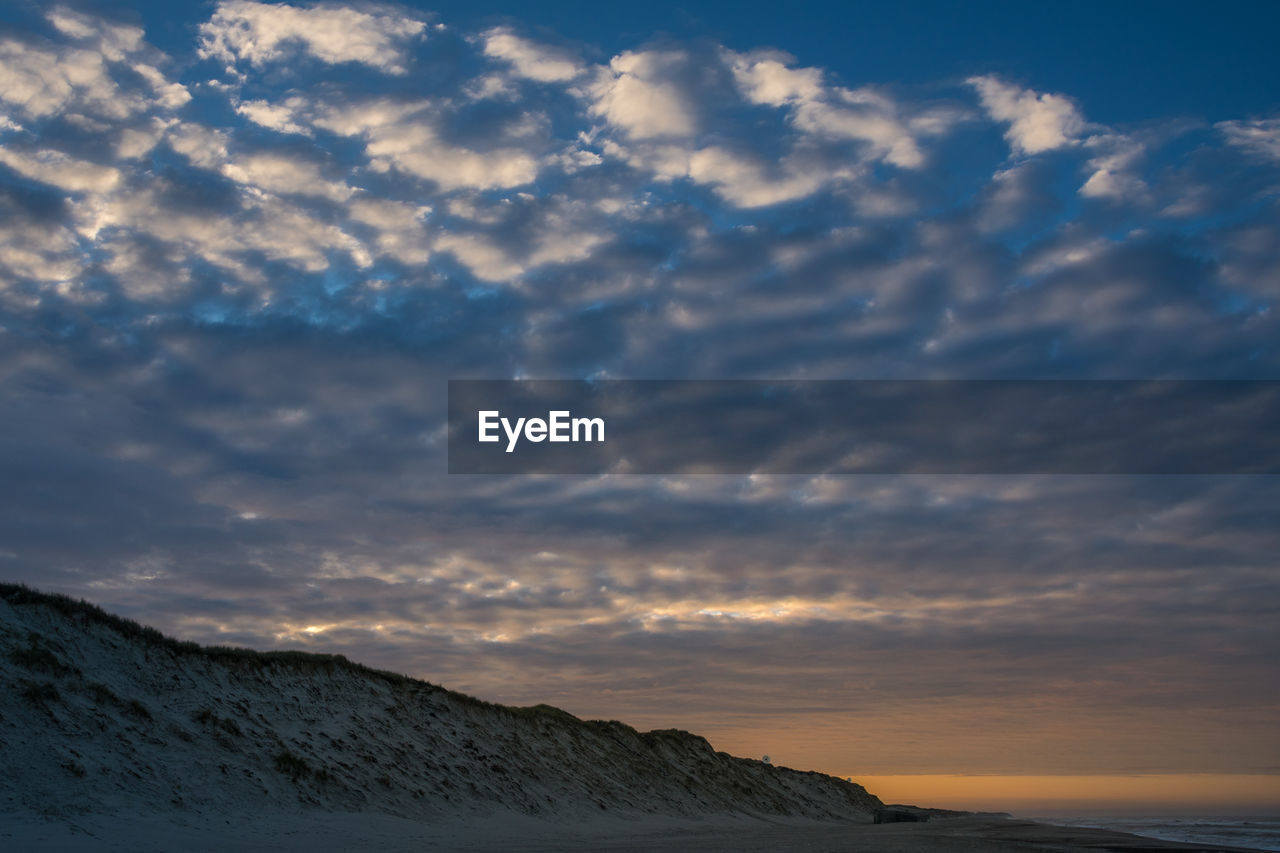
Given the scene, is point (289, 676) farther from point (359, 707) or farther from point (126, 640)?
point (126, 640)

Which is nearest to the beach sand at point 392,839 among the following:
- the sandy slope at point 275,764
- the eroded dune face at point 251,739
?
the sandy slope at point 275,764

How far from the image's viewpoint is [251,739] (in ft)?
84.1

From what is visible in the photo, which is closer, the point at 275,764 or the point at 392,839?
the point at 392,839

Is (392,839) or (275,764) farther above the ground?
(275,764)

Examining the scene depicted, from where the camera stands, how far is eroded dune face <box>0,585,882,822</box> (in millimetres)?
20234

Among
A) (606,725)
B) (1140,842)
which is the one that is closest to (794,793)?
(606,725)

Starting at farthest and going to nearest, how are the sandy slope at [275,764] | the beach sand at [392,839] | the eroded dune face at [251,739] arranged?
the eroded dune face at [251,739], the sandy slope at [275,764], the beach sand at [392,839]

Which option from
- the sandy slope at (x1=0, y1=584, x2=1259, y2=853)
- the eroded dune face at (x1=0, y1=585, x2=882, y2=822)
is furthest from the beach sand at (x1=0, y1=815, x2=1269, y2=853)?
the eroded dune face at (x1=0, y1=585, x2=882, y2=822)

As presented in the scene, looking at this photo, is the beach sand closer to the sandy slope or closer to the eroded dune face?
the sandy slope

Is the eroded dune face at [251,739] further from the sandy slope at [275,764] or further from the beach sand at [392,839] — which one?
the beach sand at [392,839]

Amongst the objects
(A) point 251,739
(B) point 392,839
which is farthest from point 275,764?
(B) point 392,839

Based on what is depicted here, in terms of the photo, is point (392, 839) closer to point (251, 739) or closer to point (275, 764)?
point (275, 764)

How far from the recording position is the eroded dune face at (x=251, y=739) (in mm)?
20234

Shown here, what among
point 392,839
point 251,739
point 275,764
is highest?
point 251,739
